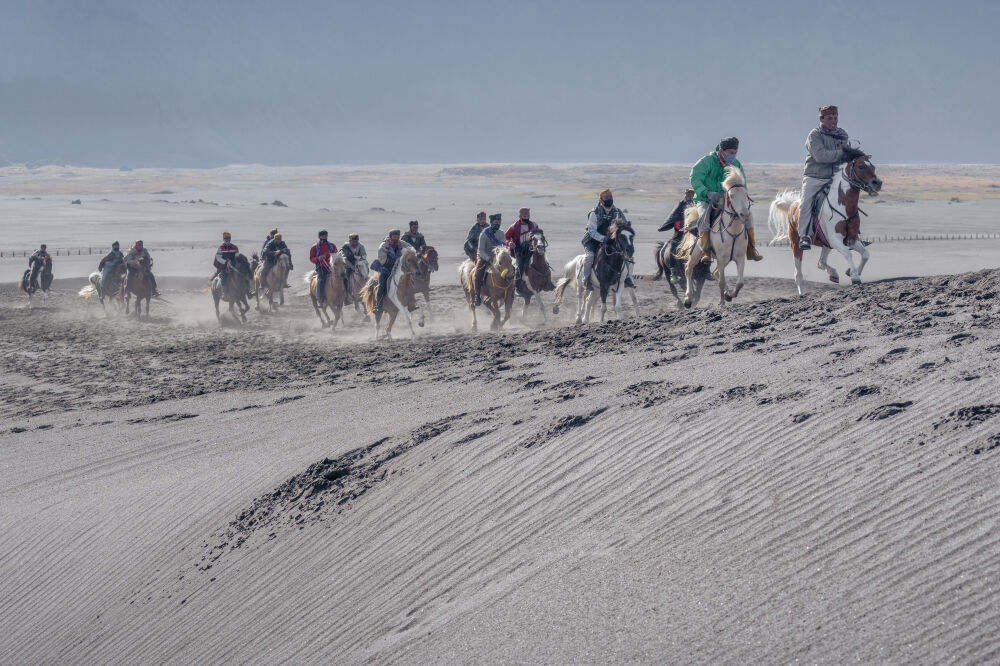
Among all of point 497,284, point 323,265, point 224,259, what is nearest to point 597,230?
point 497,284

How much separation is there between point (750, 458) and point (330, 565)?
3032 millimetres

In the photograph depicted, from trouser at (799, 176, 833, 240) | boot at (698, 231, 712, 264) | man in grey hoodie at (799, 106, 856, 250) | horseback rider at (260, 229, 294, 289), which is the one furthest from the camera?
horseback rider at (260, 229, 294, 289)

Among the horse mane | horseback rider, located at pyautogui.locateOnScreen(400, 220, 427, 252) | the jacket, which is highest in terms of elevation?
the jacket

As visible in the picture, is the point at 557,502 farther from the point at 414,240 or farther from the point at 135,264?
the point at 135,264

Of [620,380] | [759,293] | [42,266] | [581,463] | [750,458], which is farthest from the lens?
[42,266]

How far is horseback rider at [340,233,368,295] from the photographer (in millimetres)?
19703

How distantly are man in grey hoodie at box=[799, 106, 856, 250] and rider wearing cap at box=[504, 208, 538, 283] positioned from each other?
191 inches

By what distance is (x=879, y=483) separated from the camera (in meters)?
6.35

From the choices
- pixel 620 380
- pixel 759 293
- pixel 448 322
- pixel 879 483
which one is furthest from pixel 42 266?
pixel 879 483

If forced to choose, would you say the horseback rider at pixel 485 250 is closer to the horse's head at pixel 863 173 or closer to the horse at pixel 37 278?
the horse's head at pixel 863 173

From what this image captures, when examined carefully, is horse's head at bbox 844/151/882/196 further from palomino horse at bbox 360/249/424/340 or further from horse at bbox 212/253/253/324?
horse at bbox 212/253/253/324

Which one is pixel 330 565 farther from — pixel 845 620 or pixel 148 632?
pixel 845 620

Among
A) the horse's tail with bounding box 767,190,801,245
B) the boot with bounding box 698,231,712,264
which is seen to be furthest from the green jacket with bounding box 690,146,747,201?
the horse's tail with bounding box 767,190,801,245

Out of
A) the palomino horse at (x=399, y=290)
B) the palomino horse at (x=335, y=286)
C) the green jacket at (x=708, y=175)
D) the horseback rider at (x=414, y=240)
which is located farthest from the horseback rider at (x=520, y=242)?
the green jacket at (x=708, y=175)
